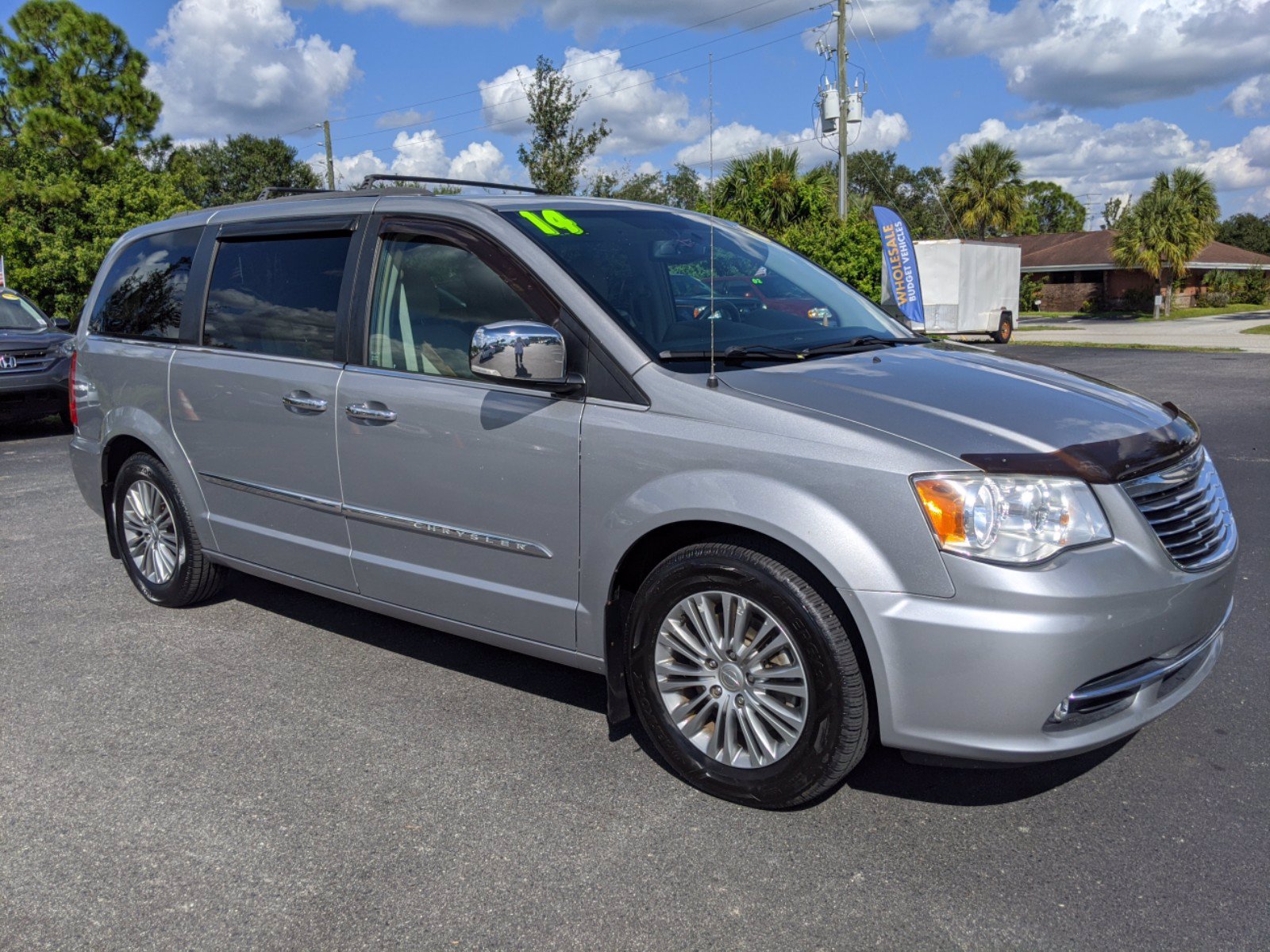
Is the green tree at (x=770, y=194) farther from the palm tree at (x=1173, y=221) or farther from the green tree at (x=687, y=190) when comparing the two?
the palm tree at (x=1173, y=221)

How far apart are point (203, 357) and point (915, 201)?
3151 inches

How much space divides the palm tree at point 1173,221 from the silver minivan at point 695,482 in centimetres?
4549

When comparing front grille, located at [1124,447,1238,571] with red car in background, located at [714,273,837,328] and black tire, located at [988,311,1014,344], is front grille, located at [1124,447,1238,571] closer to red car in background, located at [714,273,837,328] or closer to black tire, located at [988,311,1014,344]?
red car in background, located at [714,273,837,328]

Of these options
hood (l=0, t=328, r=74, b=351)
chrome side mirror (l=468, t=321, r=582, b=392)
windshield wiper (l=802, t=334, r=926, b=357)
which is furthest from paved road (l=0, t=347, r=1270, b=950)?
hood (l=0, t=328, r=74, b=351)

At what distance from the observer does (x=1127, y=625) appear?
9.52ft

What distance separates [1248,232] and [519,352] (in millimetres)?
84704

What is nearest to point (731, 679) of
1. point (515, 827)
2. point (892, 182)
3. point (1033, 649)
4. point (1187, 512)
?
point (515, 827)

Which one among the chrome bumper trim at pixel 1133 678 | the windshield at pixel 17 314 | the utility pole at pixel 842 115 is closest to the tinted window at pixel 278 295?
the chrome bumper trim at pixel 1133 678

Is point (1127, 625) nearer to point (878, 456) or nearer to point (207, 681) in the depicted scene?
point (878, 456)

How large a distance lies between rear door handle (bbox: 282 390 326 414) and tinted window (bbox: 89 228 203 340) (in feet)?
3.58

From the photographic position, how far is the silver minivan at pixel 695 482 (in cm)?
288

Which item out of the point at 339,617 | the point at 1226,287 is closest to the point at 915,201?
the point at 1226,287

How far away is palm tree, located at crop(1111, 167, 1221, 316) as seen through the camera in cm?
4416

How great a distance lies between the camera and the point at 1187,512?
3.16 m
